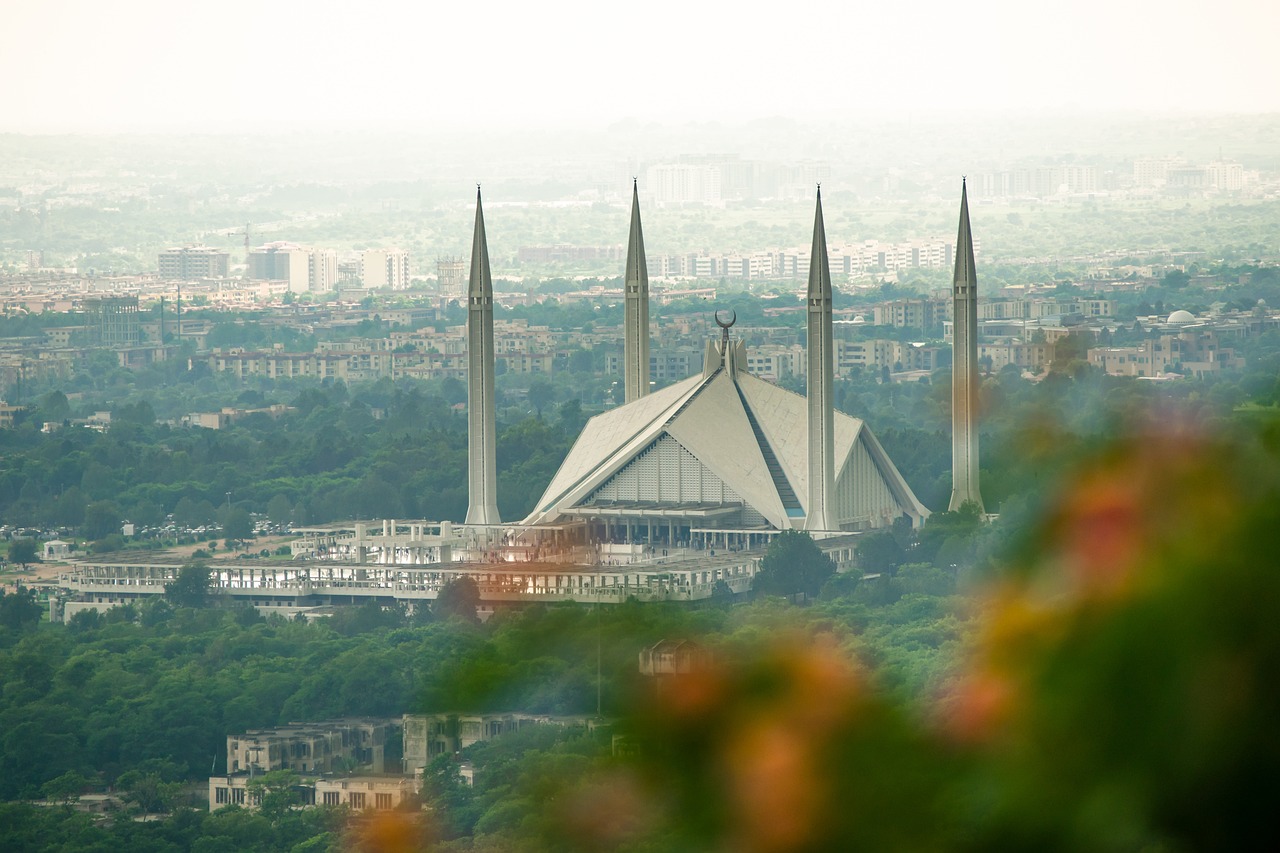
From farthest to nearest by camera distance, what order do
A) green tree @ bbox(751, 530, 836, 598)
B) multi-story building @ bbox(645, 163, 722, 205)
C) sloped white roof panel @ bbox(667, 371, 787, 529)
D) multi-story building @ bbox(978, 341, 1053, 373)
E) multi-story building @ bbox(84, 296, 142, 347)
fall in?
multi-story building @ bbox(645, 163, 722, 205) < multi-story building @ bbox(84, 296, 142, 347) < multi-story building @ bbox(978, 341, 1053, 373) < sloped white roof panel @ bbox(667, 371, 787, 529) < green tree @ bbox(751, 530, 836, 598)

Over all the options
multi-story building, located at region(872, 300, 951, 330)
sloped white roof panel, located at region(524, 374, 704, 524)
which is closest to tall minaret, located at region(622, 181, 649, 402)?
sloped white roof panel, located at region(524, 374, 704, 524)

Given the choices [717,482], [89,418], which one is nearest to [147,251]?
[89,418]

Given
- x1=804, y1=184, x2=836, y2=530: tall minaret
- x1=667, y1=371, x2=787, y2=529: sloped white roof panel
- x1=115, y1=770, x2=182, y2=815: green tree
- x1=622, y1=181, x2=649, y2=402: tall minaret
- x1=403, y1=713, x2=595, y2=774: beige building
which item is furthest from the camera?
x1=622, y1=181, x2=649, y2=402: tall minaret

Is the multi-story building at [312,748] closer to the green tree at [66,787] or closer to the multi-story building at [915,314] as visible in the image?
the green tree at [66,787]

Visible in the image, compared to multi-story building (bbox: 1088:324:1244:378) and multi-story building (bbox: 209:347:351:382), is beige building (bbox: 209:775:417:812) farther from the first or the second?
multi-story building (bbox: 209:347:351:382)

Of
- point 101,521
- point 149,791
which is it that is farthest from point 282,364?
point 149,791

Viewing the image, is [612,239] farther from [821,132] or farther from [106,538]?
[106,538]

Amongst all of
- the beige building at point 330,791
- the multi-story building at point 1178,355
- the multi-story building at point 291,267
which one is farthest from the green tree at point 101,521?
the multi-story building at point 291,267
